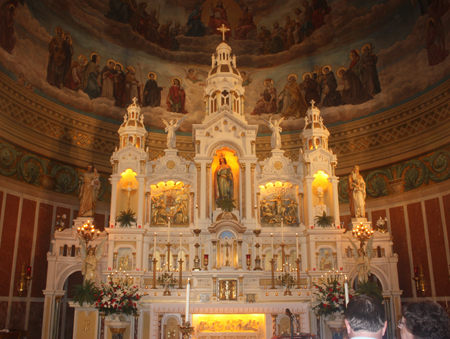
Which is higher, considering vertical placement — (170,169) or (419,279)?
(170,169)

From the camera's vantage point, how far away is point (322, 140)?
20.3m

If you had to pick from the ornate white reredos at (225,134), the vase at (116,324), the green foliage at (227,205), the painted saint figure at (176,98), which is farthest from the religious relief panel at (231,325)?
the painted saint figure at (176,98)

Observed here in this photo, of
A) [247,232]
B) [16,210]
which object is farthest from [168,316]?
[16,210]

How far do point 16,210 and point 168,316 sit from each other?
8.64 m

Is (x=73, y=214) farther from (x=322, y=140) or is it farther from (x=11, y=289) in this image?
(x=322, y=140)

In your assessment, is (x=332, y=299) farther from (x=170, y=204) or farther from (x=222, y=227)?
(x=170, y=204)

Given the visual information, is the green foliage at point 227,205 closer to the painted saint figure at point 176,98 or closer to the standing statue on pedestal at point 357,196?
the standing statue on pedestal at point 357,196

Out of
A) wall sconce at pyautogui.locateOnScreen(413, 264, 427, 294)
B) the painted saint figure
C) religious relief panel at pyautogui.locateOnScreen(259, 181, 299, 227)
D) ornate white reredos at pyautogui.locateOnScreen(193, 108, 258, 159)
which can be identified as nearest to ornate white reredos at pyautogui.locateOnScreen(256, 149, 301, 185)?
religious relief panel at pyautogui.locateOnScreen(259, 181, 299, 227)

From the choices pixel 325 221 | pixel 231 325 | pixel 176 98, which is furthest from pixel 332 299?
pixel 176 98

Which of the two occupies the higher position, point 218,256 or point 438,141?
point 438,141

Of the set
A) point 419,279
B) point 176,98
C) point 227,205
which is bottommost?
point 419,279

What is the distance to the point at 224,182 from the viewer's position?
765 inches

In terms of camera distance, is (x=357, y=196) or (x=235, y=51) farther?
(x=235, y=51)

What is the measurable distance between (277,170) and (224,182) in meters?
2.54
